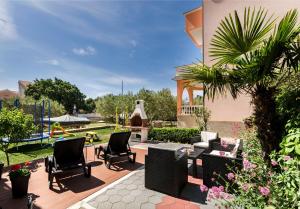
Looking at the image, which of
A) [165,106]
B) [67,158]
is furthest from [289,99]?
[165,106]

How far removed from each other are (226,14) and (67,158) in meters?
12.8

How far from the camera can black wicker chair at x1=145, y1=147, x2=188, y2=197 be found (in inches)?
179

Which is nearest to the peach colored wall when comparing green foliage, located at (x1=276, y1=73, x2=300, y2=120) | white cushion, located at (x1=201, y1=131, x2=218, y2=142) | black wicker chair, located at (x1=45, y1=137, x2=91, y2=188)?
white cushion, located at (x1=201, y1=131, x2=218, y2=142)

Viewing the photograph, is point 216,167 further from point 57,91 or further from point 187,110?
point 57,91

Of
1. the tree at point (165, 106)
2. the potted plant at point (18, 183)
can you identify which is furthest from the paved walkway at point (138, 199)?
the tree at point (165, 106)

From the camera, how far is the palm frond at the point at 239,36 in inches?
132

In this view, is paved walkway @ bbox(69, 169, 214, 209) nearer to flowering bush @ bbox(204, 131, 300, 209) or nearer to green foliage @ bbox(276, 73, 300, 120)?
flowering bush @ bbox(204, 131, 300, 209)

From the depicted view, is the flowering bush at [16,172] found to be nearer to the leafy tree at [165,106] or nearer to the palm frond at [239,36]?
the palm frond at [239,36]

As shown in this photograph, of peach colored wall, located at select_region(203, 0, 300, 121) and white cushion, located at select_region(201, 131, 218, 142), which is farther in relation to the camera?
peach colored wall, located at select_region(203, 0, 300, 121)

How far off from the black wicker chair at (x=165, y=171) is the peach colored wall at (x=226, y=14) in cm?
656

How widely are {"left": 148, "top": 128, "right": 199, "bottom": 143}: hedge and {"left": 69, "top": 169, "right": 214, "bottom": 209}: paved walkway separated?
6.13m

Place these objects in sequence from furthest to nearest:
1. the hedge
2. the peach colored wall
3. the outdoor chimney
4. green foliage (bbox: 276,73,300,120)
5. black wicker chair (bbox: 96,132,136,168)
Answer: the outdoor chimney < the hedge < the peach colored wall < black wicker chair (bbox: 96,132,136,168) < green foliage (bbox: 276,73,300,120)

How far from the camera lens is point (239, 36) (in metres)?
3.53

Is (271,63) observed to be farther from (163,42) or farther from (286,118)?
(163,42)
